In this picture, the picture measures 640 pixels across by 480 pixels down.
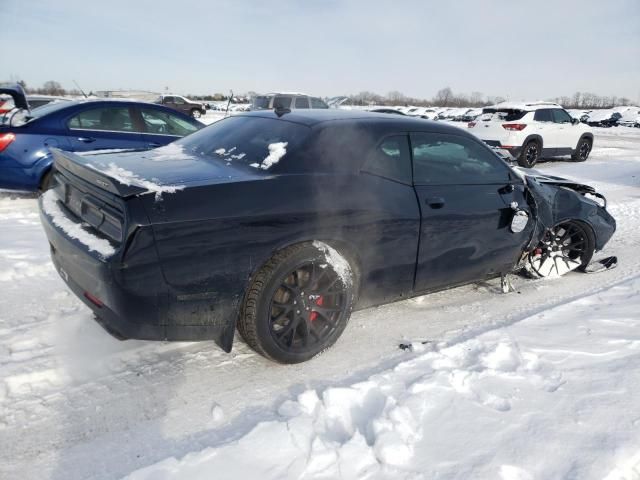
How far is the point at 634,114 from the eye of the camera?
35125 millimetres

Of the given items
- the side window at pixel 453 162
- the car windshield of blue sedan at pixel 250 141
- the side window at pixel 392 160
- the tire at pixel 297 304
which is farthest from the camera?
the side window at pixel 453 162

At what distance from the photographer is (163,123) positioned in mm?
6992

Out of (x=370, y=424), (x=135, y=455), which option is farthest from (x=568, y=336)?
(x=135, y=455)

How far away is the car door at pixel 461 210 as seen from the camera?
3168 mm

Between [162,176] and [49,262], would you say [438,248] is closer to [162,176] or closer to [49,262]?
[162,176]

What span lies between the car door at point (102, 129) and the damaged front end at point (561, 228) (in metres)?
5.16

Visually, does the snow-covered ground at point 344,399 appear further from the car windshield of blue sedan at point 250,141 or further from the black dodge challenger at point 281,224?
the car windshield of blue sedan at point 250,141

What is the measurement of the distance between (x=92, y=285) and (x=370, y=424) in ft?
4.89

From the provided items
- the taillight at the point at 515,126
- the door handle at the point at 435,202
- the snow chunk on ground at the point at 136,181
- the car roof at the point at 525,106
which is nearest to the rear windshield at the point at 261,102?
the car roof at the point at 525,106

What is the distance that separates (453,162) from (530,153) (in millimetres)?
9479

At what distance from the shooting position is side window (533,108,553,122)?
1187cm

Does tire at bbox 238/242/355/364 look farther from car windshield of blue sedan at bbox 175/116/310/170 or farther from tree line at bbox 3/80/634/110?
tree line at bbox 3/80/634/110

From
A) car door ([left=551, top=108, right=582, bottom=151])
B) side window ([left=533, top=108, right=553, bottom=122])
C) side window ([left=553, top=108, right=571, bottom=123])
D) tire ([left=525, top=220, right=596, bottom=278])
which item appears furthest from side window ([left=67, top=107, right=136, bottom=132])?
side window ([left=553, top=108, right=571, bottom=123])

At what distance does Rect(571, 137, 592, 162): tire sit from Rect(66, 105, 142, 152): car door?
11688 mm
